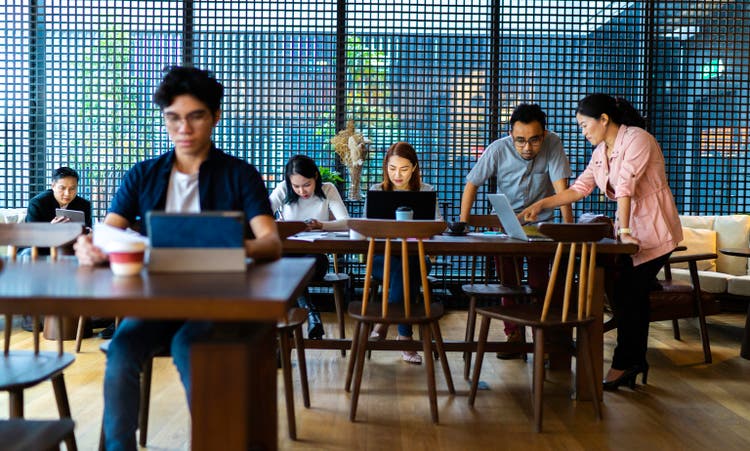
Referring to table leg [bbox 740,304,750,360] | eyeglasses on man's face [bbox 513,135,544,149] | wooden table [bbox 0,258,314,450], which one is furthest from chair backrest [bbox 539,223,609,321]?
table leg [bbox 740,304,750,360]

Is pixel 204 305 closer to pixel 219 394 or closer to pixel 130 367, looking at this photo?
pixel 219 394

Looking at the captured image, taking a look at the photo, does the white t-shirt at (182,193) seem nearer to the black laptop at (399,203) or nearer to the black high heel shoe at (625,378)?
the black laptop at (399,203)

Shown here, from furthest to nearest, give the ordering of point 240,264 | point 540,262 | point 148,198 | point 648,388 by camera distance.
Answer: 1. point 540,262
2. point 648,388
3. point 148,198
4. point 240,264

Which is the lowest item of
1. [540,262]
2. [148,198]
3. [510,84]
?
[540,262]

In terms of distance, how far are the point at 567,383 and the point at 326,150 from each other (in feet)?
10.0

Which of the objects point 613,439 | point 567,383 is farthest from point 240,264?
point 567,383

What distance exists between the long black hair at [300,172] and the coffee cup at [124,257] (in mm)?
2796

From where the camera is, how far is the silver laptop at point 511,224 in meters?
3.41

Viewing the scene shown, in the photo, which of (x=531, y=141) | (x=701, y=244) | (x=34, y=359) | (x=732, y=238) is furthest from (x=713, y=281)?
(x=34, y=359)

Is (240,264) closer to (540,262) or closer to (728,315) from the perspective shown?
(540,262)

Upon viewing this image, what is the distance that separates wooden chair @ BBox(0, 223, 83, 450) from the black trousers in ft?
8.29

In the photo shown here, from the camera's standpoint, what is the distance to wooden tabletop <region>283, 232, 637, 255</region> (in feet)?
10.7

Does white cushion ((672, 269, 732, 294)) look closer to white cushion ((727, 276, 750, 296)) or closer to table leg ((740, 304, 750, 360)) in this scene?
white cushion ((727, 276, 750, 296))

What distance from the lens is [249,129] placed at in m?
6.19
